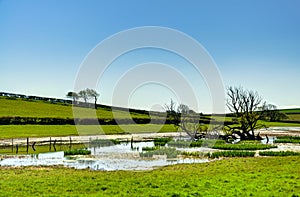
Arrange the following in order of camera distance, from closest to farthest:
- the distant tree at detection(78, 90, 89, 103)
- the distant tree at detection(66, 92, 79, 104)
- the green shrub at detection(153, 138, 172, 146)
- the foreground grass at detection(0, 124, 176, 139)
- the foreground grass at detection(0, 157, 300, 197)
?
the foreground grass at detection(0, 157, 300, 197)
the green shrub at detection(153, 138, 172, 146)
the foreground grass at detection(0, 124, 176, 139)
the distant tree at detection(78, 90, 89, 103)
the distant tree at detection(66, 92, 79, 104)

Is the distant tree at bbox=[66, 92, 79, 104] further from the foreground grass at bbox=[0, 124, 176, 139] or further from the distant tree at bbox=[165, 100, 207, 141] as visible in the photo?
the distant tree at bbox=[165, 100, 207, 141]

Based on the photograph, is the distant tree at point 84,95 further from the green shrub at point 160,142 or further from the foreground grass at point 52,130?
the green shrub at point 160,142

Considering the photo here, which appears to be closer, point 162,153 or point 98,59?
point 162,153

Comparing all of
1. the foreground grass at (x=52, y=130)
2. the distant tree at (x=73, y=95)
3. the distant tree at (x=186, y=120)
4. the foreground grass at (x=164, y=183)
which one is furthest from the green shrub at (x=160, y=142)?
the distant tree at (x=73, y=95)

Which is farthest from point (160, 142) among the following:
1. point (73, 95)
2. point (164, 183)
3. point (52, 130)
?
point (73, 95)

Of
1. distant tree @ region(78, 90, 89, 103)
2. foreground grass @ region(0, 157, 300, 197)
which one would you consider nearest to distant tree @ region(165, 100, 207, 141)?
foreground grass @ region(0, 157, 300, 197)

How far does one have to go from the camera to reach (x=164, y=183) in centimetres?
1809

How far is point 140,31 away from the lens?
159 feet

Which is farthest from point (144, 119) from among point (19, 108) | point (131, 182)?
point (131, 182)

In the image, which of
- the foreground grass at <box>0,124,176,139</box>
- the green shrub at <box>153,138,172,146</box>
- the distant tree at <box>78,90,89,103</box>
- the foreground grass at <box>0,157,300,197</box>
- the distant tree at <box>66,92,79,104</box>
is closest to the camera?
the foreground grass at <box>0,157,300,197</box>

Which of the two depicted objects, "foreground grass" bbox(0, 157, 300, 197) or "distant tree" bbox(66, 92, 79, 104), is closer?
"foreground grass" bbox(0, 157, 300, 197)

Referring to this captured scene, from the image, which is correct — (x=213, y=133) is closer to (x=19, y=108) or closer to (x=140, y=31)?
(x=140, y=31)

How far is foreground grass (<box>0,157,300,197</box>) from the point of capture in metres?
15.8

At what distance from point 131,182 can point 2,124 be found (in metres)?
62.9
